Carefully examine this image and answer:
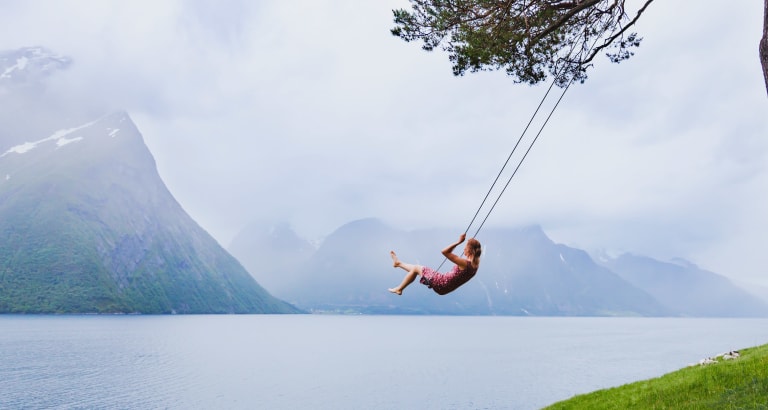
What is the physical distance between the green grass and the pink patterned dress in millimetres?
5865

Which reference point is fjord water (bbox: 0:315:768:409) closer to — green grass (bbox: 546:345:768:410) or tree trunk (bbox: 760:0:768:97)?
green grass (bbox: 546:345:768:410)

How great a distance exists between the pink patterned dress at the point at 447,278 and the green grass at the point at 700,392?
19.2 feet

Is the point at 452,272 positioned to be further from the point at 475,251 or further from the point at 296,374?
the point at 296,374

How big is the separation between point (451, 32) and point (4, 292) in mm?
227962

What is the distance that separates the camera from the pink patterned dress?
10.8 metres

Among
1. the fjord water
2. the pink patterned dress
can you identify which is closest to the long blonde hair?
the pink patterned dress

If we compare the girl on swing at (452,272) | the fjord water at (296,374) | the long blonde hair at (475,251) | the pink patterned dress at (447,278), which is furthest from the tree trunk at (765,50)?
the fjord water at (296,374)

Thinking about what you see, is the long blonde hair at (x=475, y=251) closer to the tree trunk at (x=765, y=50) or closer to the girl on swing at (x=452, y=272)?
the girl on swing at (x=452, y=272)

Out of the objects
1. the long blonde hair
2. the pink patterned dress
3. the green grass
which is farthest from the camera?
the green grass

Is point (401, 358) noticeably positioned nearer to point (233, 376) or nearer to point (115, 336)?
point (233, 376)

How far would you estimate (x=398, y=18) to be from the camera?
1502 cm

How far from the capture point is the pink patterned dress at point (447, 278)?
10.8m

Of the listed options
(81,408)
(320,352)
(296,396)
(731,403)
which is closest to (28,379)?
(81,408)

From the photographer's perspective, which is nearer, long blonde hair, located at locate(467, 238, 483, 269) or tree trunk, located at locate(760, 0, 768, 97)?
tree trunk, located at locate(760, 0, 768, 97)
